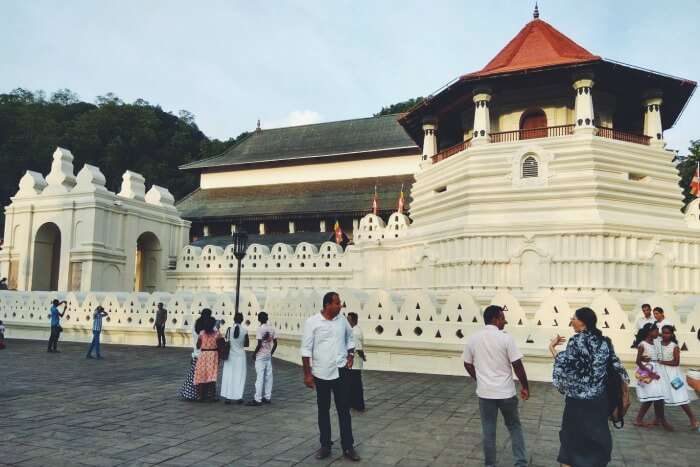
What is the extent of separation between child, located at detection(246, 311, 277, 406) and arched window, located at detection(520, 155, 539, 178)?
1325 cm

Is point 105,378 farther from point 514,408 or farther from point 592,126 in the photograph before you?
point 592,126

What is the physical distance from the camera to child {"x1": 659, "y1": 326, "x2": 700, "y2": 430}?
7.81m

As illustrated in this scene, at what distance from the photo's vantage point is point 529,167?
19906 mm

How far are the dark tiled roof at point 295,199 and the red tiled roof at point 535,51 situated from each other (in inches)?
393

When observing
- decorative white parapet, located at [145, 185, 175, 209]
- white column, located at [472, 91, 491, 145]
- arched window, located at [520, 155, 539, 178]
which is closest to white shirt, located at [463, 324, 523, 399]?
arched window, located at [520, 155, 539, 178]

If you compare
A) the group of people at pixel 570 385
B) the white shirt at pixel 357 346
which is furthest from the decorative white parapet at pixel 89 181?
the group of people at pixel 570 385

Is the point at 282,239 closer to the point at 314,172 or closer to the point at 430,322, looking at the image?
the point at 314,172

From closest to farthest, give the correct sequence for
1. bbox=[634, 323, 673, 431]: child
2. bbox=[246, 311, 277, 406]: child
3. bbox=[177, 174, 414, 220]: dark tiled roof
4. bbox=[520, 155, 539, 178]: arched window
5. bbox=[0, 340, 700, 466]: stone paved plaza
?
bbox=[0, 340, 700, 466]: stone paved plaza < bbox=[634, 323, 673, 431]: child < bbox=[246, 311, 277, 406]: child < bbox=[520, 155, 539, 178]: arched window < bbox=[177, 174, 414, 220]: dark tiled roof

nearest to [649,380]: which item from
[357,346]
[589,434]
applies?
[589,434]

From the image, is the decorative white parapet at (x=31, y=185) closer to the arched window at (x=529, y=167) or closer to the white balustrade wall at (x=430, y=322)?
the white balustrade wall at (x=430, y=322)

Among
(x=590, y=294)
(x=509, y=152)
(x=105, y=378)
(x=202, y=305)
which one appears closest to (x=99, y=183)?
(x=202, y=305)

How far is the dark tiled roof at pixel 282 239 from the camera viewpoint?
93.3 feet

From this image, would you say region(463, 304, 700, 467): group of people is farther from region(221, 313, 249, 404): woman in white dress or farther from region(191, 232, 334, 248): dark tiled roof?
region(191, 232, 334, 248): dark tiled roof

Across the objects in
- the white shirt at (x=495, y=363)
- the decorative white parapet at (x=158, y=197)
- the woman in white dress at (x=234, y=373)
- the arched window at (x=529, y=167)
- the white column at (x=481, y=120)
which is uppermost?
the white column at (x=481, y=120)
